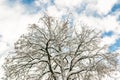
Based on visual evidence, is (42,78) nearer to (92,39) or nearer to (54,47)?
(54,47)

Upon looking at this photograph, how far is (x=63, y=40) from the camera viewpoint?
27.8 metres

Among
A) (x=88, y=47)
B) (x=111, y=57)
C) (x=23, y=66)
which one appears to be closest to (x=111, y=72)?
(x=111, y=57)

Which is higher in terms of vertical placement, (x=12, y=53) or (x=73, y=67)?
(x=12, y=53)

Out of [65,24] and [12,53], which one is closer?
[12,53]

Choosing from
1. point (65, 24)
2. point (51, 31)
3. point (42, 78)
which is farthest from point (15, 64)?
point (65, 24)

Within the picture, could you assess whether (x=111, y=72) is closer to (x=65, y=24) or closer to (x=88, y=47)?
(x=88, y=47)

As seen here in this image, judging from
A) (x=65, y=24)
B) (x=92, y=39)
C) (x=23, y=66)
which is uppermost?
(x=65, y=24)

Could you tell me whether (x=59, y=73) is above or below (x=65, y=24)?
below

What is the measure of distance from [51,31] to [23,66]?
4.09m

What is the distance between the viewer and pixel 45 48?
86.9ft

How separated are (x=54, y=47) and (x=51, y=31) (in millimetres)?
1504

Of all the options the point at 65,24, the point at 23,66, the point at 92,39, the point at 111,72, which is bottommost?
the point at 111,72

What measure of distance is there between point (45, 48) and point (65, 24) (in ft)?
11.8

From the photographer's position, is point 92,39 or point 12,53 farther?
point 92,39
